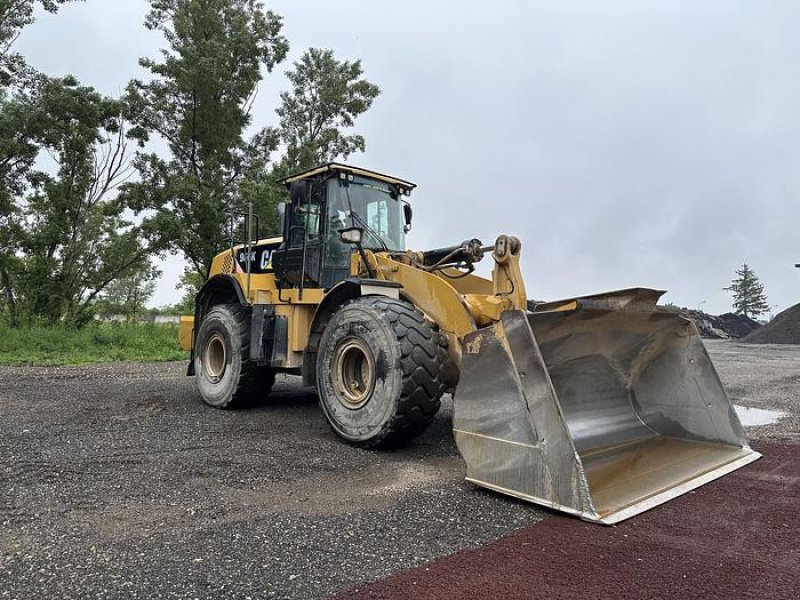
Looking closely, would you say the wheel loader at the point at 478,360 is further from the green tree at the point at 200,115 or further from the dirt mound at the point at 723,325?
the dirt mound at the point at 723,325

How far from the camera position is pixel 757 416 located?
23.1ft

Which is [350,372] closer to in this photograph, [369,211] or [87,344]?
[369,211]

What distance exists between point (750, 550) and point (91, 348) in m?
15.2

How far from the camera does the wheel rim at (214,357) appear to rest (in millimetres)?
7000

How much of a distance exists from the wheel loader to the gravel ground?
1.16 ft

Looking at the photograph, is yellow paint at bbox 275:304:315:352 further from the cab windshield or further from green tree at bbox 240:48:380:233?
green tree at bbox 240:48:380:233

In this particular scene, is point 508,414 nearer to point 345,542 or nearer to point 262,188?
point 345,542

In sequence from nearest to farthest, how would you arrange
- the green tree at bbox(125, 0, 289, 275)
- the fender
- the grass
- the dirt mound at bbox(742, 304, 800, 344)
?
the fender < the grass < the green tree at bbox(125, 0, 289, 275) < the dirt mound at bbox(742, 304, 800, 344)

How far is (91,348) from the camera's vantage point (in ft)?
48.5

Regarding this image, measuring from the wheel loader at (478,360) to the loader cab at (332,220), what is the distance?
0.6 inches

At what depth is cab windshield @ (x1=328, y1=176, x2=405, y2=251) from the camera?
6.06 meters

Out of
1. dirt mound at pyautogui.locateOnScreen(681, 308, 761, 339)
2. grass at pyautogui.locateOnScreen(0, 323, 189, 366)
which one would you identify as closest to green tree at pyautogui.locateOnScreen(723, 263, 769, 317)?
dirt mound at pyautogui.locateOnScreen(681, 308, 761, 339)

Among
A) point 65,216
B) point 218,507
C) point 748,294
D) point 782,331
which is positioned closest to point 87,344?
Answer: point 65,216

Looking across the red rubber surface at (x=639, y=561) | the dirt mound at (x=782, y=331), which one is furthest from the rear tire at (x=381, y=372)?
the dirt mound at (x=782, y=331)
